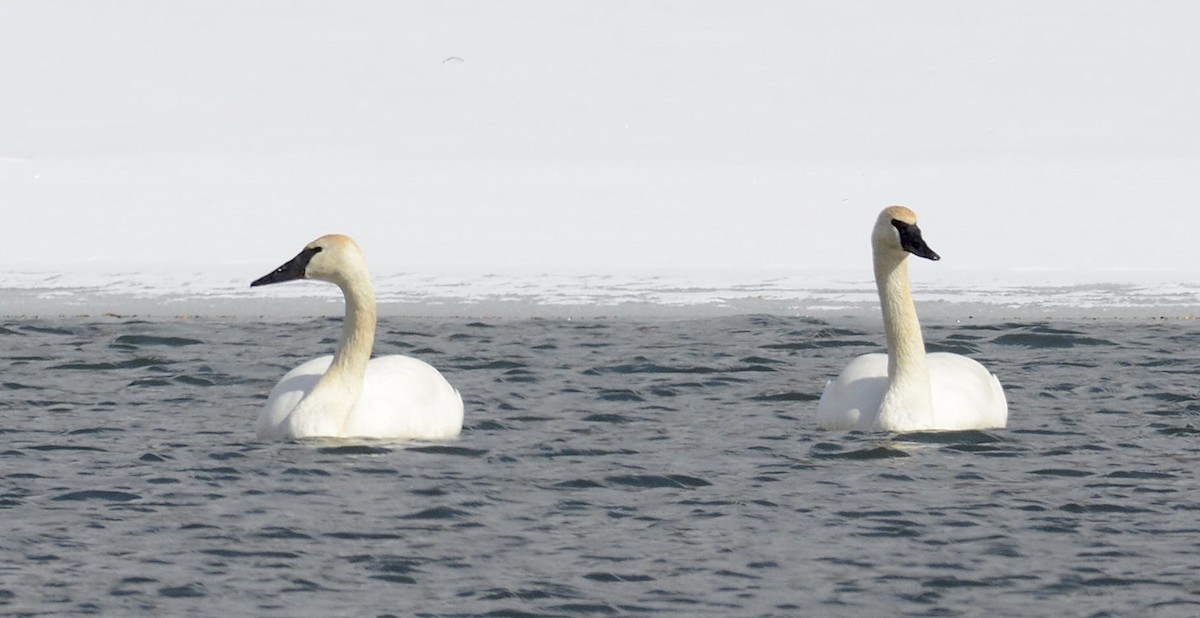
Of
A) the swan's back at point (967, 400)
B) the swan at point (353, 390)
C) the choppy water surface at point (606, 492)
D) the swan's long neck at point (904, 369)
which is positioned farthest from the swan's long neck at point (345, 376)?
the swan's back at point (967, 400)

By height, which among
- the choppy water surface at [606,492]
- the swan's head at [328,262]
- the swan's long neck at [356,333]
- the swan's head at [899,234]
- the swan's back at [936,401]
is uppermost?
the swan's head at [899,234]

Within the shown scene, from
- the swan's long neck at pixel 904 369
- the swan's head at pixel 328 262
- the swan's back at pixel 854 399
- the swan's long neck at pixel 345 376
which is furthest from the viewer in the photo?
the swan's head at pixel 328 262

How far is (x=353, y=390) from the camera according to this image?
9273 mm

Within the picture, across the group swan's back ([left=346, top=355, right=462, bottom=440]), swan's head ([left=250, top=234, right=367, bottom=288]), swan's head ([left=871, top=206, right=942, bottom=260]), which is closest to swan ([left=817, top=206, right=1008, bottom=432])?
swan's head ([left=871, top=206, right=942, bottom=260])

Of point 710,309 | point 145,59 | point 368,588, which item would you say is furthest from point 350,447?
point 145,59

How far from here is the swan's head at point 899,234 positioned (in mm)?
9414

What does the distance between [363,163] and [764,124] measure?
4227mm

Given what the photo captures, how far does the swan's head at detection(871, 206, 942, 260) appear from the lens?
30.9 ft

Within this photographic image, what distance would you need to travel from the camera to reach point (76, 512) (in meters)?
7.32

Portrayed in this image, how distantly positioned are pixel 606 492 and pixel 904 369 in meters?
2.17

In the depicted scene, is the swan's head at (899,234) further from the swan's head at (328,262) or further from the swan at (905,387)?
the swan's head at (328,262)

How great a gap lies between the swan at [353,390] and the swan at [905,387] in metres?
1.86

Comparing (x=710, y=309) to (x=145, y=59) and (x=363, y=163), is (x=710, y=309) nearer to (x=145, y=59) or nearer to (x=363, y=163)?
(x=363, y=163)

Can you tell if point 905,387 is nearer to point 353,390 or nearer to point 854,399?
point 854,399
